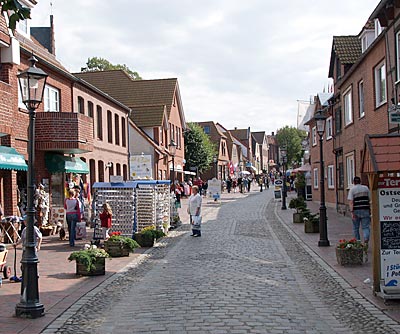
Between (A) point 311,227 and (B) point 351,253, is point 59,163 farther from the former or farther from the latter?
(B) point 351,253

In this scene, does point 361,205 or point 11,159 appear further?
point 11,159

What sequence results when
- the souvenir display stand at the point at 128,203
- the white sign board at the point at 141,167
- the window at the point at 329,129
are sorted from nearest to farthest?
the souvenir display stand at the point at 128,203, the white sign board at the point at 141,167, the window at the point at 329,129

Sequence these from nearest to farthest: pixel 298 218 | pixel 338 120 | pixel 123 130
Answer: pixel 298 218, pixel 338 120, pixel 123 130

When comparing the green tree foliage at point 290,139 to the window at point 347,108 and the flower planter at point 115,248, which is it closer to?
the window at point 347,108

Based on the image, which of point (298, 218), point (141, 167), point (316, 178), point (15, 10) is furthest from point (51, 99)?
point (316, 178)

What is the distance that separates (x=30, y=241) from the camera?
26.1 feet

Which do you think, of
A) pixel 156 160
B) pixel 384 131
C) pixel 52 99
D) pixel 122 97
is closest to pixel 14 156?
pixel 52 99

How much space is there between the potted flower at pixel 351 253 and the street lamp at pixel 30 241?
623 cm

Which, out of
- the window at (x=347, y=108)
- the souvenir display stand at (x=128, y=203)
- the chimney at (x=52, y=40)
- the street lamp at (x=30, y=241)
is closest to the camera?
the street lamp at (x=30, y=241)

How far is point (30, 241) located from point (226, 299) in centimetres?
293

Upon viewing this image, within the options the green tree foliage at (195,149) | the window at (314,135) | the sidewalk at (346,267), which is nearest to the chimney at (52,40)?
the window at (314,135)

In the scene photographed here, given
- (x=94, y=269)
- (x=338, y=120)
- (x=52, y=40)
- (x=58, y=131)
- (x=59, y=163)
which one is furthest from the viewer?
(x=52, y=40)

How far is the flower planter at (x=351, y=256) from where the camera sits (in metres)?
11.4

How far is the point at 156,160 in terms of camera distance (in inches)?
1577
